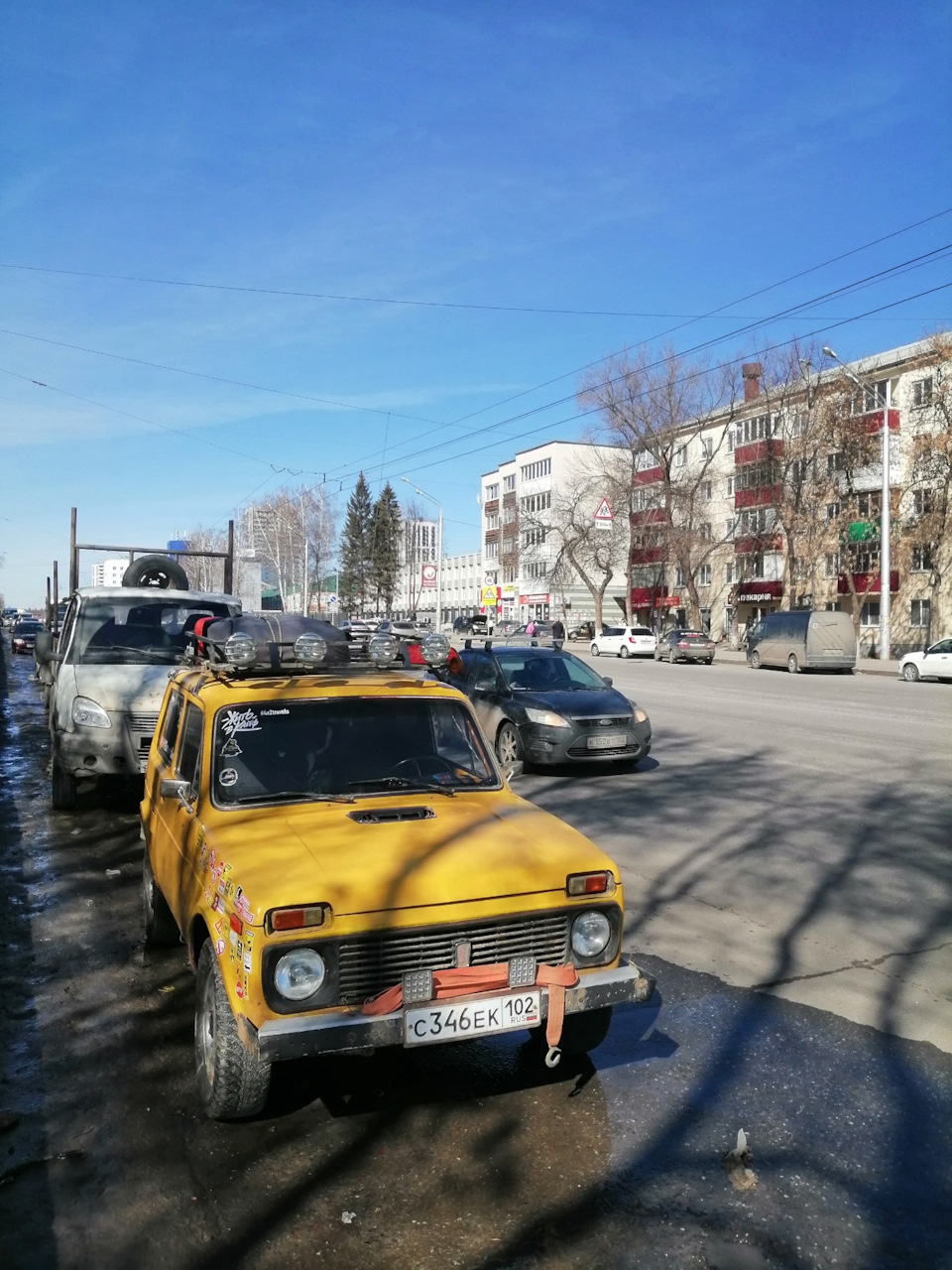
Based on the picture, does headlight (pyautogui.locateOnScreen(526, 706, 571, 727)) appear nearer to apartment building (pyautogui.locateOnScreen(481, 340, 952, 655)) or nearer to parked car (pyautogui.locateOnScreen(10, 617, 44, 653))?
apartment building (pyautogui.locateOnScreen(481, 340, 952, 655))

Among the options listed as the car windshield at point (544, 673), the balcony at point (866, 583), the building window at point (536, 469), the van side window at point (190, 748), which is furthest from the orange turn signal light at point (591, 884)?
the building window at point (536, 469)

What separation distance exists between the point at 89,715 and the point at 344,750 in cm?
524

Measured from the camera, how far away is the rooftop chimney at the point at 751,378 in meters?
61.5

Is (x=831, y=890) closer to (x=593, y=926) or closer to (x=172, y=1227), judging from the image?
(x=593, y=926)

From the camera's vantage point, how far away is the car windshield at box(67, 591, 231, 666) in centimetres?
1039

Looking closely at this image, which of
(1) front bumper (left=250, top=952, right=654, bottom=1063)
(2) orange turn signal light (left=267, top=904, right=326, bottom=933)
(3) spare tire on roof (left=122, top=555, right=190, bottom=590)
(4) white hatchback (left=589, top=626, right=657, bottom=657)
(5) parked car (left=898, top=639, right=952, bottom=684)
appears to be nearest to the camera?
(1) front bumper (left=250, top=952, right=654, bottom=1063)

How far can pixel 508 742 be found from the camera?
12.5m

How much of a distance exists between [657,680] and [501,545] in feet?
202

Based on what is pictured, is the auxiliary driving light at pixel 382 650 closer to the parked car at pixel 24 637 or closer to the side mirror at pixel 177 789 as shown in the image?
the side mirror at pixel 177 789

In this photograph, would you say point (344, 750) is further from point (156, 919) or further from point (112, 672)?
point (112, 672)

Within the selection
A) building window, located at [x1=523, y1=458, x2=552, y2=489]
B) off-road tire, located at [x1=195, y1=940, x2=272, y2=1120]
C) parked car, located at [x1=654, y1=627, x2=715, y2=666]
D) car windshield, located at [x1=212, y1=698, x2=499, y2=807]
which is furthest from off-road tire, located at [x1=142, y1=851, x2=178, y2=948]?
building window, located at [x1=523, y1=458, x2=552, y2=489]

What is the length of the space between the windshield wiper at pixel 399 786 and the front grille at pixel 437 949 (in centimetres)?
107

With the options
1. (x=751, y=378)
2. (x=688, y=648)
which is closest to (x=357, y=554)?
(x=751, y=378)

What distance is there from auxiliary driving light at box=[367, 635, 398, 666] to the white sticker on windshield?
0.85 metres
